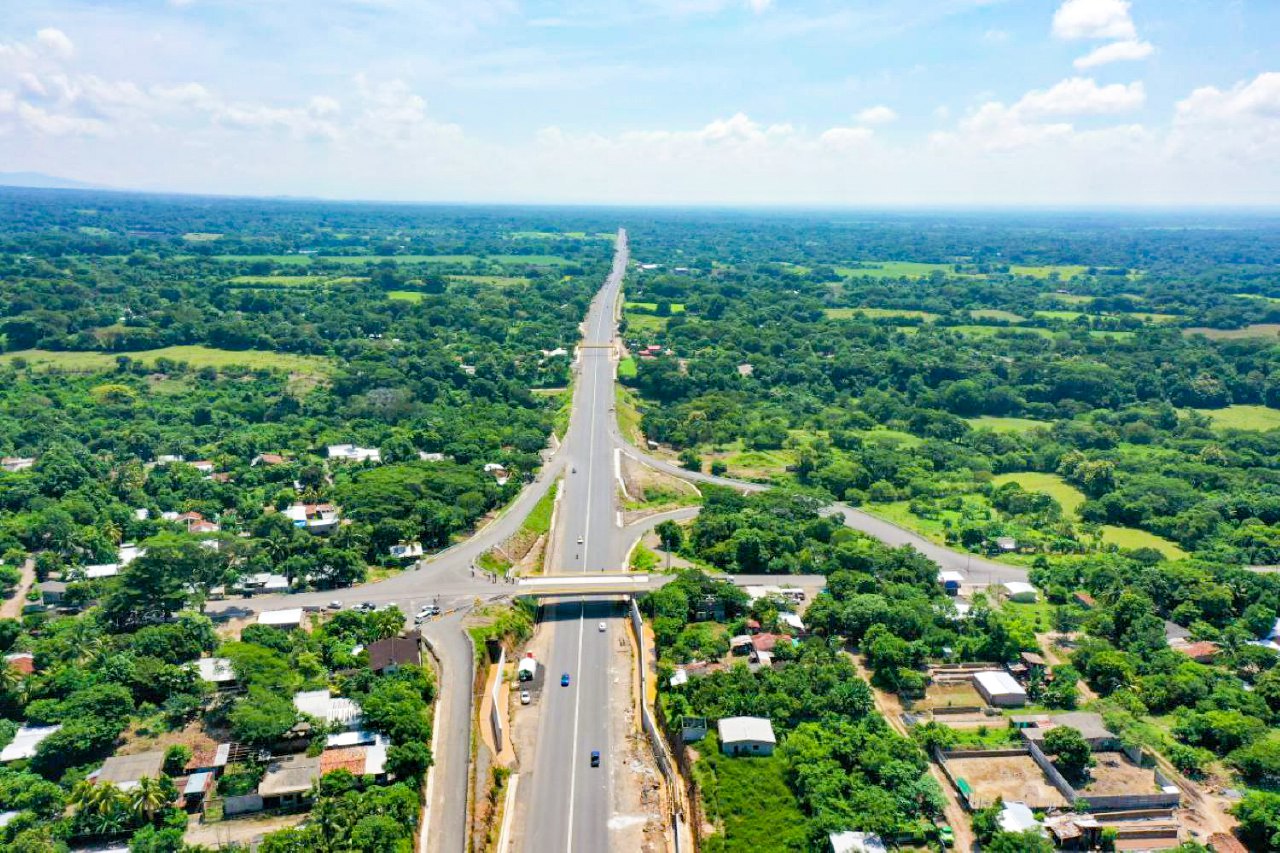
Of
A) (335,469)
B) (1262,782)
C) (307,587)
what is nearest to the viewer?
(1262,782)

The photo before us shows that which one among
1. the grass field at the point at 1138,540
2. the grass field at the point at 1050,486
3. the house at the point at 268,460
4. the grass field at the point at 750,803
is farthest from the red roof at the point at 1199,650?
the house at the point at 268,460

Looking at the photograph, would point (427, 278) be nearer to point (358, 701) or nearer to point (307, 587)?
point (307, 587)

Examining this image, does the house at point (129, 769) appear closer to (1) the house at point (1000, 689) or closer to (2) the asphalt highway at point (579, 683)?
(2) the asphalt highway at point (579, 683)

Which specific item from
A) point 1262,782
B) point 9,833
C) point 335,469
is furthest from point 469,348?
→ point 1262,782

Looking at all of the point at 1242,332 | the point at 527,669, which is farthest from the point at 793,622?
the point at 1242,332

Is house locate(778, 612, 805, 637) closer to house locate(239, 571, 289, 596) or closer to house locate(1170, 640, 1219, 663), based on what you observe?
house locate(1170, 640, 1219, 663)

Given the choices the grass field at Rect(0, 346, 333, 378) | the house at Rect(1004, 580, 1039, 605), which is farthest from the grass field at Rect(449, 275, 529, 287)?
the house at Rect(1004, 580, 1039, 605)

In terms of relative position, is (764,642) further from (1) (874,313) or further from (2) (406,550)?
(1) (874,313)
